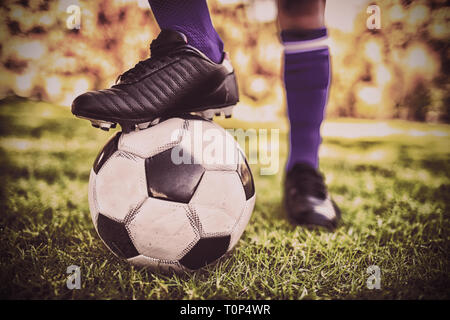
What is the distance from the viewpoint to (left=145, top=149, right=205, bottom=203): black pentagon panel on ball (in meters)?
1.11

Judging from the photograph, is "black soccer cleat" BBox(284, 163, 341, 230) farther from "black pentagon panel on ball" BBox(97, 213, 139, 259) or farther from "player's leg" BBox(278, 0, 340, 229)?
"black pentagon panel on ball" BBox(97, 213, 139, 259)

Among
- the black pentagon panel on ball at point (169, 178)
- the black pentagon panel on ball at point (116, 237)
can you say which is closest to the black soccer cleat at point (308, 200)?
the black pentagon panel on ball at point (169, 178)

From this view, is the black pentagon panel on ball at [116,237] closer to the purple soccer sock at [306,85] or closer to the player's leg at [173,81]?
the player's leg at [173,81]

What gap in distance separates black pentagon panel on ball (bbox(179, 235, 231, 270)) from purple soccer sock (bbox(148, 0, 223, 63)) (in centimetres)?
79

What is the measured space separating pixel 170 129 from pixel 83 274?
0.61 meters

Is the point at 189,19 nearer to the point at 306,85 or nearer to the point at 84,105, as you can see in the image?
the point at 84,105

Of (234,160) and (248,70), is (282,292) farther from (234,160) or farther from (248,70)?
(248,70)

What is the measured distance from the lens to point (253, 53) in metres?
5.49

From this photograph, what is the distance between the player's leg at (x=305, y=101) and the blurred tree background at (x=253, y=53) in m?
1.82

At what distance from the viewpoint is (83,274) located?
1.19 m

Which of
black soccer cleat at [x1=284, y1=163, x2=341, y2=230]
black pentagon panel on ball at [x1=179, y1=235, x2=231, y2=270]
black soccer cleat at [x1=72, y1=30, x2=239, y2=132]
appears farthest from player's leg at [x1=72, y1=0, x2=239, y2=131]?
black soccer cleat at [x1=284, y1=163, x2=341, y2=230]

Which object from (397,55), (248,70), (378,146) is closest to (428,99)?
(397,55)

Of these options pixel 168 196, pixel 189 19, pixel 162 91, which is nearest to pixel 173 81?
pixel 162 91

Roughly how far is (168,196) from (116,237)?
24cm
